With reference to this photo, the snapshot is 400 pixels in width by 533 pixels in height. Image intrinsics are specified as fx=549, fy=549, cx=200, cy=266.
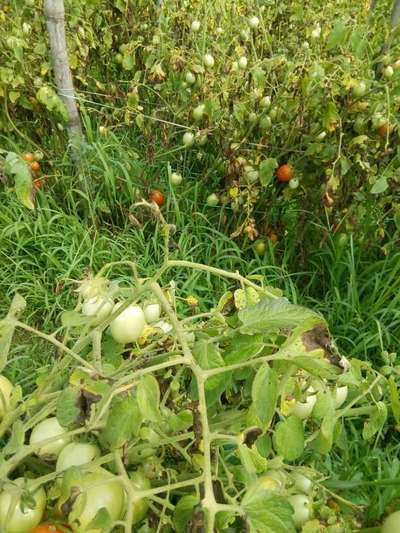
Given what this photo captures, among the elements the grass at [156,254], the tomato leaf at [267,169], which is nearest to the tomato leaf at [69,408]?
the grass at [156,254]

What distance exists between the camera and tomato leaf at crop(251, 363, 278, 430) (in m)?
0.77

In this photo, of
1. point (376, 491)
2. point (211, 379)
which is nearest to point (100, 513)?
point (211, 379)

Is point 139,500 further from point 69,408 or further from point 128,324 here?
point 128,324

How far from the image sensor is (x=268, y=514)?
69cm

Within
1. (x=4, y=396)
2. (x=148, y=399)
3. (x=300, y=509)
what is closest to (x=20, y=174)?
(x=4, y=396)

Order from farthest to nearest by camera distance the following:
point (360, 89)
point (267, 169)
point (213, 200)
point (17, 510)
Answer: point (213, 200) → point (267, 169) → point (360, 89) → point (17, 510)

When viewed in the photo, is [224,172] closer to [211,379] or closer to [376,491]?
[376,491]

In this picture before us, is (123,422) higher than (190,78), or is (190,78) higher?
(190,78)

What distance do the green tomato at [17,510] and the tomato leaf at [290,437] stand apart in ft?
1.20

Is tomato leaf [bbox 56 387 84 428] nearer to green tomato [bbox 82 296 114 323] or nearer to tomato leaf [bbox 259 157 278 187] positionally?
green tomato [bbox 82 296 114 323]

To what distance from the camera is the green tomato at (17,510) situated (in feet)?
2.47

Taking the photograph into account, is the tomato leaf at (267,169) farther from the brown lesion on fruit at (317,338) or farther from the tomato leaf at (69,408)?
the tomato leaf at (69,408)

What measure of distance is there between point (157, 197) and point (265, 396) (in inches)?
64.4

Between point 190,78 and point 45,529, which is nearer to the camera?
point 45,529
